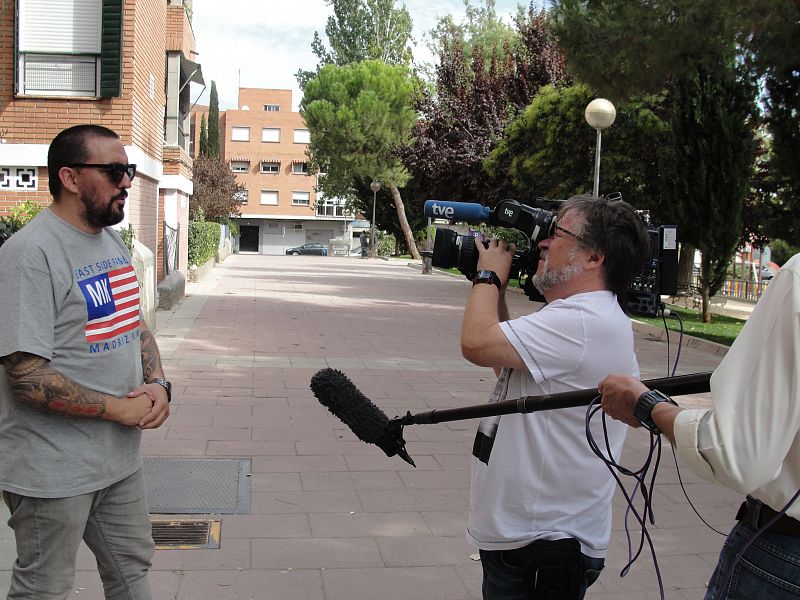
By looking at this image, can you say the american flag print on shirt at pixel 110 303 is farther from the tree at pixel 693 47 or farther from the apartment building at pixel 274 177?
the apartment building at pixel 274 177

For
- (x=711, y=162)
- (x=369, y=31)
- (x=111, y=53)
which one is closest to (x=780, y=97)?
(x=711, y=162)

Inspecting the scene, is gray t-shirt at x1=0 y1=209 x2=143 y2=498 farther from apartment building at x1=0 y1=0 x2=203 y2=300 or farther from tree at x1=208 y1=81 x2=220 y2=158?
tree at x1=208 y1=81 x2=220 y2=158

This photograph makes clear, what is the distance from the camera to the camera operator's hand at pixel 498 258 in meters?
2.48

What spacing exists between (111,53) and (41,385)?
34.9ft

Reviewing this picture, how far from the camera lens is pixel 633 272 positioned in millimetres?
2363

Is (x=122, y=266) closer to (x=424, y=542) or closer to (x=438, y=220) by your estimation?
(x=438, y=220)

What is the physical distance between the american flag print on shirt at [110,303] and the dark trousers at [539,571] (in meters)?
1.34

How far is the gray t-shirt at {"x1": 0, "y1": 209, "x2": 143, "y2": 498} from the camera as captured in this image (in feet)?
7.93

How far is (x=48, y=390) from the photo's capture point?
2434 mm

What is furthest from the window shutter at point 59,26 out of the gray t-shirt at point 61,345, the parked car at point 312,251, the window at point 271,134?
the window at point 271,134

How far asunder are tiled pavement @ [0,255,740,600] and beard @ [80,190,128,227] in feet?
5.99

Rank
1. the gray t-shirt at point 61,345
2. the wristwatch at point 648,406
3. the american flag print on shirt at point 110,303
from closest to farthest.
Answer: the wristwatch at point 648,406
the gray t-shirt at point 61,345
the american flag print on shirt at point 110,303

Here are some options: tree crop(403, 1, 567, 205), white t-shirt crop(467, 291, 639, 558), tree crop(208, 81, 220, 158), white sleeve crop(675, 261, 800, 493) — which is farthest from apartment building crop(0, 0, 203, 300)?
tree crop(208, 81, 220, 158)

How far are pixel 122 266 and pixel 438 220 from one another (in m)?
1.05
